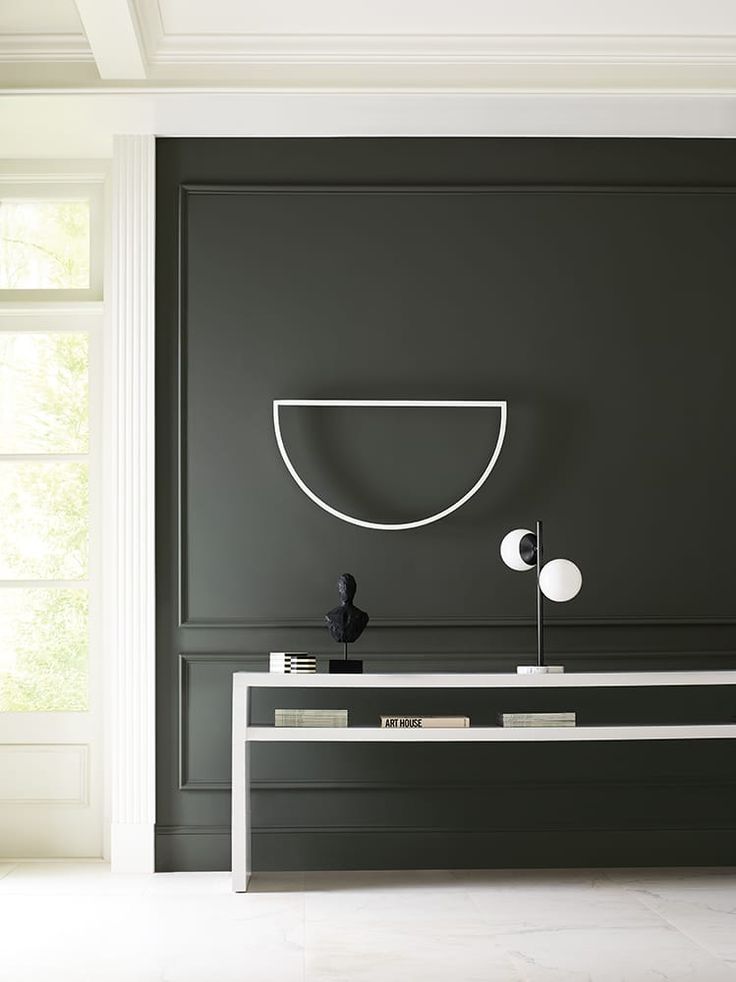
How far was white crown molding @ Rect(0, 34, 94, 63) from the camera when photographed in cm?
361

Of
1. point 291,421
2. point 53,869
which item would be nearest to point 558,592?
point 291,421

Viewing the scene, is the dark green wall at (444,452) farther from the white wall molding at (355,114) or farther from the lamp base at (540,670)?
the lamp base at (540,670)

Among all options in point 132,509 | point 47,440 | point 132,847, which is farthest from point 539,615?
point 47,440

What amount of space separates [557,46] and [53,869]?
3245 mm

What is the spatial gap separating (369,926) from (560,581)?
1.17m

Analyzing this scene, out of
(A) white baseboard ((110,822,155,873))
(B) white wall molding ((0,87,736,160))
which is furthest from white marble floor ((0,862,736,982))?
(B) white wall molding ((0,87,736,160))

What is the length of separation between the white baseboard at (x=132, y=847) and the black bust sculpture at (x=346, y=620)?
2.93 feet

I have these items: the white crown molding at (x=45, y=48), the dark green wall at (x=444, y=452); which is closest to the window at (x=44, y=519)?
the dark green wall at (x=444, y=452)

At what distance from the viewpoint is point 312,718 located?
11.2 ft

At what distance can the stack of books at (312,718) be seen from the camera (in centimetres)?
341

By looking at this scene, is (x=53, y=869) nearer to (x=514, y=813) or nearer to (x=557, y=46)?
(x=514, y=813)

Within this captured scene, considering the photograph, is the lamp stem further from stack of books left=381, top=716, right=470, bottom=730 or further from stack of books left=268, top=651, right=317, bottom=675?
stack of books left=268, top=651, right=317, bottom=675

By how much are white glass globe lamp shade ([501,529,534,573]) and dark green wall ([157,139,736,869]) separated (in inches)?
6.9

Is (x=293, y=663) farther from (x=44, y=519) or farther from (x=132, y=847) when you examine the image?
(x=44, y=519)
